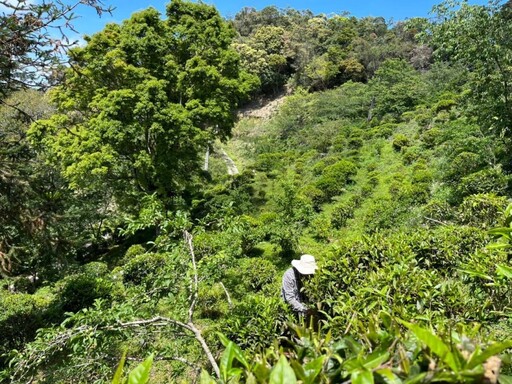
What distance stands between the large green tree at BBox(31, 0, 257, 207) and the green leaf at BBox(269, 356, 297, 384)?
1170 centimetres

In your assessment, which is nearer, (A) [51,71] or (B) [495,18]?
(A) [51,71]

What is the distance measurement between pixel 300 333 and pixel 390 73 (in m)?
22.4

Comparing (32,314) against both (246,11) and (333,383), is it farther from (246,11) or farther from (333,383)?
(246,11)

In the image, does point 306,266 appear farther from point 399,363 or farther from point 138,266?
point 138,266

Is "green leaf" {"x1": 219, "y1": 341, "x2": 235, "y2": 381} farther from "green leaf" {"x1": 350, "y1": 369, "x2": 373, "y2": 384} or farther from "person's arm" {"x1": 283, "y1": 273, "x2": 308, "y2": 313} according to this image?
"person's arm" {"x1": 283, "y1": 273, "x2": 308, "y2": 313}

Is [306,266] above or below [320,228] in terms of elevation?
above

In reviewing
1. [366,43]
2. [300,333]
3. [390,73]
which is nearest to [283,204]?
[300,333]

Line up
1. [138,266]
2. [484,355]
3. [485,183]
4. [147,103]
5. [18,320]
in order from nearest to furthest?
1. [484,355]
2. [18,320]
3. [485,183]
4. [138,266]
5. [147,103]

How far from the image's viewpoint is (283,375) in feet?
2.80

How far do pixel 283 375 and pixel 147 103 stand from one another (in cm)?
1235

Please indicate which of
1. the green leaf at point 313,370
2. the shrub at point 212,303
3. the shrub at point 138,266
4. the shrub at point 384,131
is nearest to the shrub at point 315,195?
the shrub at point 138,266

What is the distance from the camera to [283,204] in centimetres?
1030

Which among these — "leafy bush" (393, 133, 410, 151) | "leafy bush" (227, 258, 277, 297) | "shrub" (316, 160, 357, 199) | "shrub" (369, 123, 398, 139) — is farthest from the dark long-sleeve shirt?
"shrub" (369, 123, 398, 139)

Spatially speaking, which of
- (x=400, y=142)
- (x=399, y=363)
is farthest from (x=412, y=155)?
(x=399, y=363)
